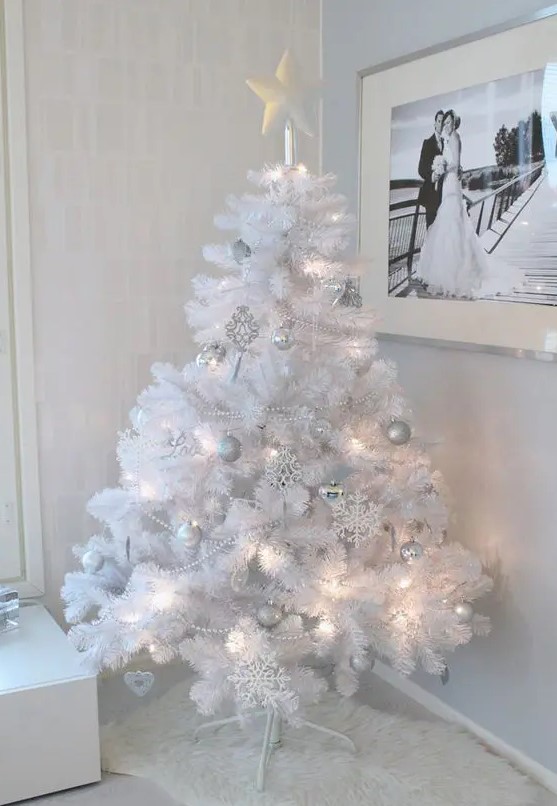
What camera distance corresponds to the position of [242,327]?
2.04 m

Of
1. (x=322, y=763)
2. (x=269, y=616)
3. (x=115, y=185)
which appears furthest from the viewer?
(x=115, y=185)

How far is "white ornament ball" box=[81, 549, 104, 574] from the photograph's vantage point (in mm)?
2283

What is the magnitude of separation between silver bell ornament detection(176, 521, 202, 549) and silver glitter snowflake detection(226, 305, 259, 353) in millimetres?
431

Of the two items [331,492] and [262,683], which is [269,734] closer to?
[262,683]

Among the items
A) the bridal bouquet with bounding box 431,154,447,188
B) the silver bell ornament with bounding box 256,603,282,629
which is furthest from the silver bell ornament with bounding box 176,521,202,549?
the bridal bouquet with bounding box 431,154,447,188

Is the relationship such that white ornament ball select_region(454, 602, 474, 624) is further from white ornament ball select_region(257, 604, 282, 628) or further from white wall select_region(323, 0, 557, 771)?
white ornament ball select_region(257, 604, 282, 628)

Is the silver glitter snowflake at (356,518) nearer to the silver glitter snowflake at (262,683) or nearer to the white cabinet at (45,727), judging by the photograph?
the silver glitter snowflake at (262,683)

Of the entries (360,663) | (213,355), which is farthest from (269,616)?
(213,355)

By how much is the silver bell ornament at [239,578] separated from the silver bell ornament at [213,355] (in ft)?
1.57

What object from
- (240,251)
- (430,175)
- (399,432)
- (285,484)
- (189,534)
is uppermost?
(430,175)

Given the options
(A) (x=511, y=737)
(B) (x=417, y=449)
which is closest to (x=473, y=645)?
(A) (x=511, y=737)

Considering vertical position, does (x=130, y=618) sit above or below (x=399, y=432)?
below

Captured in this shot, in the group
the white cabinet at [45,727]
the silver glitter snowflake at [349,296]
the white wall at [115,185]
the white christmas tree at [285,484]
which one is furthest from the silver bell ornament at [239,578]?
the white wall at [115,185]

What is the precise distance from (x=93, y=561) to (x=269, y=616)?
0.53 m
